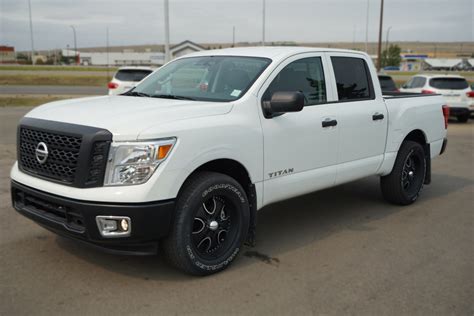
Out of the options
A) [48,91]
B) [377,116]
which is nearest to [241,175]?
[377,116]

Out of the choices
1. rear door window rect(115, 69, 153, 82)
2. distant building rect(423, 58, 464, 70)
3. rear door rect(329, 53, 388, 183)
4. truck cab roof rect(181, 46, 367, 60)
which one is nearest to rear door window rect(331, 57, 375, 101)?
rear door rect(329, 53, 388, 183)

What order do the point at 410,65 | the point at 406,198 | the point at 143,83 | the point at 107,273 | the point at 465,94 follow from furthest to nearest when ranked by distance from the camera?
the point at 410,65, the point at 465,94, the point at 406,198, the point at 143,83, the point at 107,273

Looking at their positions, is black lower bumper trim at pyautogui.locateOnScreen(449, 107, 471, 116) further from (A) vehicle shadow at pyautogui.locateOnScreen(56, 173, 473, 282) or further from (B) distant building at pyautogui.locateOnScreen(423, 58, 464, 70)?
(B) distant building at pyautogui.locateOnScreen(423, 58, 464, 70)

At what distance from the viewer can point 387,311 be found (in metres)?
3.64

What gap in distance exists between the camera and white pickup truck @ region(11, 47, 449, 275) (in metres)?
3.67

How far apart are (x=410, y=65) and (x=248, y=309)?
11190 cm

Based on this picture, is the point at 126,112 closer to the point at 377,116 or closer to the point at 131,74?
the point at 377,116

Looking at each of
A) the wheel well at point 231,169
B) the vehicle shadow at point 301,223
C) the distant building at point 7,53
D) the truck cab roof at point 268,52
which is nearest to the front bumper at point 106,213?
the vehicle shadow at point 301,223

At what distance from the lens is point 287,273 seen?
14.1 feet

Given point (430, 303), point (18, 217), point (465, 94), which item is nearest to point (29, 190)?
point (18, 217)

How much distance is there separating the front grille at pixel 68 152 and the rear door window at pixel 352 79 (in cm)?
288

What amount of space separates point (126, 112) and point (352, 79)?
9.54 ft

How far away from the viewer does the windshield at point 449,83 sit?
16453 millimetres

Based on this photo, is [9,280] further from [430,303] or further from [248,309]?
[430,303]
